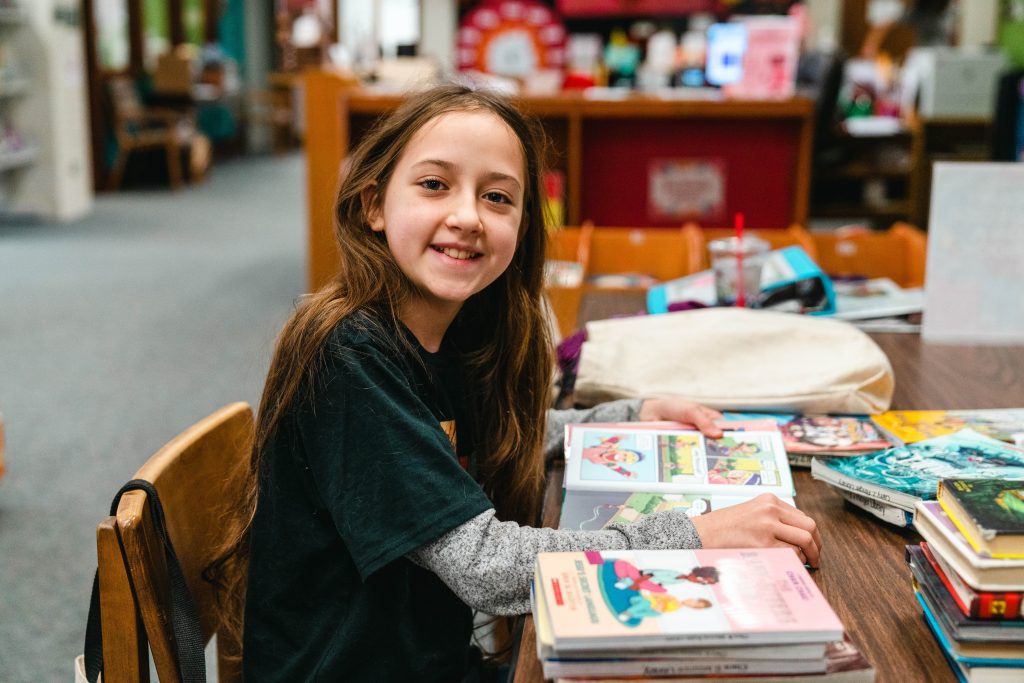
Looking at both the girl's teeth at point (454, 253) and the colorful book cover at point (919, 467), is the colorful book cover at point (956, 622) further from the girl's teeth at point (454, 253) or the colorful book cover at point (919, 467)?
the girl's teeth at point (454, 253)

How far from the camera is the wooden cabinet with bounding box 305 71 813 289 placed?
14.1 feet

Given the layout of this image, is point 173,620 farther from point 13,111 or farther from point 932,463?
point 13,111

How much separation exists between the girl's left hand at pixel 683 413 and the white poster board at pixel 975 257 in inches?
28.8

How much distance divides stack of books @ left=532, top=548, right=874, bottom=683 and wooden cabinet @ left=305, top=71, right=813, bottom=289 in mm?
3602

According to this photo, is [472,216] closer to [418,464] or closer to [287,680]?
[418,464]

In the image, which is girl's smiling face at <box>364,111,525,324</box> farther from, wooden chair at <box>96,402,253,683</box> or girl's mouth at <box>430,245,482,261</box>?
wooden chair at <box>96,402,253,683</box>

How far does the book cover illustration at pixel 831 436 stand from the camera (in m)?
1.27

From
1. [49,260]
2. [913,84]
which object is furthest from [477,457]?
[913,84]

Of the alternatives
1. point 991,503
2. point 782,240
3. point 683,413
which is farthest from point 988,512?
point 782,240

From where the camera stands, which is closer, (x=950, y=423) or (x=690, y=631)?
(x=690, y=631)

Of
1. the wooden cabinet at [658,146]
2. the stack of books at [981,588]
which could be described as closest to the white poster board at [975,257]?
the stack of books at [981,588]

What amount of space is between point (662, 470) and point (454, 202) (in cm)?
38

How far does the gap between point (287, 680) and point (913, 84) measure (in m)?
7.07

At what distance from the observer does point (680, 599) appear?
806mm
